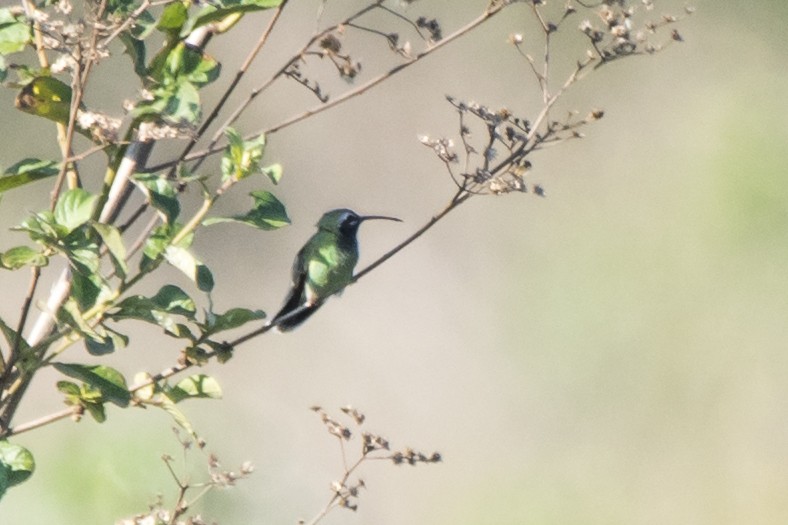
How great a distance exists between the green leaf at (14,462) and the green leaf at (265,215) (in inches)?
16.0

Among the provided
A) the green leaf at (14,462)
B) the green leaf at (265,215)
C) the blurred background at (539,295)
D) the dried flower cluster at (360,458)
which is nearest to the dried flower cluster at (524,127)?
the green leaf at (265,215)

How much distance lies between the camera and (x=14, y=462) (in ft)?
4.80

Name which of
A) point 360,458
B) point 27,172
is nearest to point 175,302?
point 27,172

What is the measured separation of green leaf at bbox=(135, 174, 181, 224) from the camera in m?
1.49

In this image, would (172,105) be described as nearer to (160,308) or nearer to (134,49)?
(134,49)

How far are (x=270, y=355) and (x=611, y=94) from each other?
123 inches

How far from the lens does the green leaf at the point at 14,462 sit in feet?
4.78

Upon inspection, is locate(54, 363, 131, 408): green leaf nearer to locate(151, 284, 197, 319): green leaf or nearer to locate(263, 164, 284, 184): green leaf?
locate(151, 284, 197, 319): green leaf

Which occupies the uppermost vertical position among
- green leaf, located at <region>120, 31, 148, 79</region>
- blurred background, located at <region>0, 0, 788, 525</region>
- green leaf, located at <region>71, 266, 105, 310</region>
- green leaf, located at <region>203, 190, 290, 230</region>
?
blurred background, located at <region>0, 0, 788, 525</region>

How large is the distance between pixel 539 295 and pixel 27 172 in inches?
274

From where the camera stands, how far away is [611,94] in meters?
8.63

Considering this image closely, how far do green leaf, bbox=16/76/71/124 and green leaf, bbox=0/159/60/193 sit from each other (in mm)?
83

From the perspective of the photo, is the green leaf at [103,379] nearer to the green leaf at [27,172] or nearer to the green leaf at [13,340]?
the green leaf at [13,340]

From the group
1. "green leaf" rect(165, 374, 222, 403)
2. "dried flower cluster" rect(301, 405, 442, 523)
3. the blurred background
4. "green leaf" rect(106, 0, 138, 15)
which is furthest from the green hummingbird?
the blurred background
